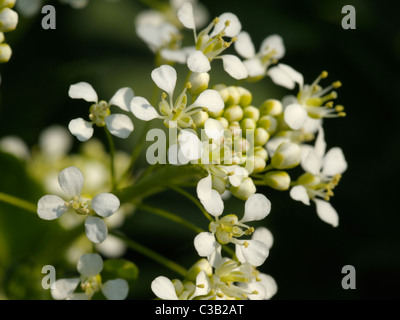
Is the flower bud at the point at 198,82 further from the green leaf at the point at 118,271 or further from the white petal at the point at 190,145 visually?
the green leaf at the point at 118,271

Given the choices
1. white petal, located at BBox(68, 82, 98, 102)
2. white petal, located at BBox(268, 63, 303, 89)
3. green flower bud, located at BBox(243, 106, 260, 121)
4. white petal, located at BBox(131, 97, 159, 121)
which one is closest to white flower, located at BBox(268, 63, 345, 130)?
white petal, located at BBox(268, 63, 303, 89)

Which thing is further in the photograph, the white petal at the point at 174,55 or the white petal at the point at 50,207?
the white petal at the point at 174,55

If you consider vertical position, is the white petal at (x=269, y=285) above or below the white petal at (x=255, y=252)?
below

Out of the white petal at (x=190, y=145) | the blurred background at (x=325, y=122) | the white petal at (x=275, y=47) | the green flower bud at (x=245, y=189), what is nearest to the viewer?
the white petal at (x=190, y=145)

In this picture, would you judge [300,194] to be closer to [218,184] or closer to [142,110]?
[218,184]

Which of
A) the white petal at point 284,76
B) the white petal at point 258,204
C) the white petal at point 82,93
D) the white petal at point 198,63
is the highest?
the white petal at point 284,76

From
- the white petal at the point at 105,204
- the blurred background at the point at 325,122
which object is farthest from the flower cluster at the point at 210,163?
the blurred background at the point at 325,122

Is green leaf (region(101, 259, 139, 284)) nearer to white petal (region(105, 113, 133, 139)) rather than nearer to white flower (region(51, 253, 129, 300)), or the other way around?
white flower (region(51, 253, 129, 300))
